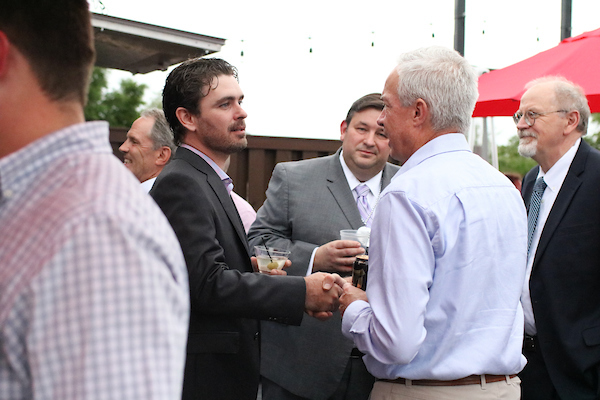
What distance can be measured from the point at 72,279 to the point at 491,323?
1.57 m

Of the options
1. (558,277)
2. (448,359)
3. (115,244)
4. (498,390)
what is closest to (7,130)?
(115,244)

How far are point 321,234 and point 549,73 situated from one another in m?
2.57

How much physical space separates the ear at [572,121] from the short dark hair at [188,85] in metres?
2.21

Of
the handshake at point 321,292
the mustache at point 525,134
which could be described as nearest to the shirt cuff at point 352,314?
the handshake at point 321,292

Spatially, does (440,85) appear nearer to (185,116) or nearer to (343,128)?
(185,116)

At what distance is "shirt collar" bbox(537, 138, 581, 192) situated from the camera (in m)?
3.34

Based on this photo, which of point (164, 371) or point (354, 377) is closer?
point (164, 371)

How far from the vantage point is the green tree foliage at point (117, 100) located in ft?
129

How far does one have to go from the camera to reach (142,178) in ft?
13.5

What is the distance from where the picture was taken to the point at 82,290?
32.4 inches

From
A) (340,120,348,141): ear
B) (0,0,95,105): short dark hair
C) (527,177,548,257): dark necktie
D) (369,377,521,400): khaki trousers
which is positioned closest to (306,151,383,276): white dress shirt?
(340,120,348,141): ear

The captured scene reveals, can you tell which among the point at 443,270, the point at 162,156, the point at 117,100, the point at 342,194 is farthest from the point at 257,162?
the point at 117,100

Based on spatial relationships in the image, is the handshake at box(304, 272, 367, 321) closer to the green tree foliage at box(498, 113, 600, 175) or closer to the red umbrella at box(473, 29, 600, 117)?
the red umbrella at box(473, 29, 600, 117)

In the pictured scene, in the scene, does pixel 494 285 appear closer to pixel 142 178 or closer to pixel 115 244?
pixel 115 244
